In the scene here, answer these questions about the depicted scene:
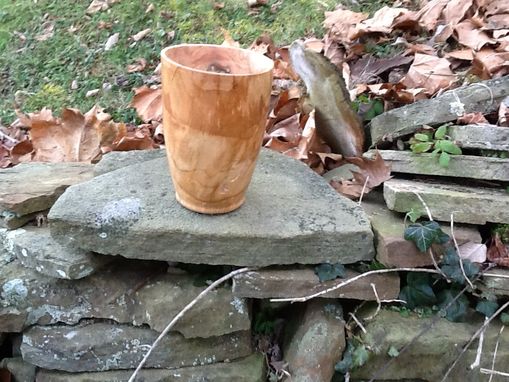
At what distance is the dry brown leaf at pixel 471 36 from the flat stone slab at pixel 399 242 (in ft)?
3.00

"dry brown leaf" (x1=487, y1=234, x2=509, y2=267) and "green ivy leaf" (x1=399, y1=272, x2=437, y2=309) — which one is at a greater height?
"dry brown leaf" (x1=487, y1=234, x2=509, y2=267)

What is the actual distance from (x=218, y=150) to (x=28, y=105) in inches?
74.0

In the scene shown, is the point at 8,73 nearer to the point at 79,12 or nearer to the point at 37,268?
the point at 79,12

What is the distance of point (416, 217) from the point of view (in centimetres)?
157

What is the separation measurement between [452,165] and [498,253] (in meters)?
0.26

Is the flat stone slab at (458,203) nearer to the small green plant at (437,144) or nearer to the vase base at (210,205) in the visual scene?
the small green plant at (437,144)

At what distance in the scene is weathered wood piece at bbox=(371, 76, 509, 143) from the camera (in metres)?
1.75

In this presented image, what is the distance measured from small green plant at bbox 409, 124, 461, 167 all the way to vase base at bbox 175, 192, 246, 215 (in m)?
0.52

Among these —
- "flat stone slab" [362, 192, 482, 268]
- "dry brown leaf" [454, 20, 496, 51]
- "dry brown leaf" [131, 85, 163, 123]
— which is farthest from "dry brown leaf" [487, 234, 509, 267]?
"dry brown leaf" [131, 85, 163, 123]

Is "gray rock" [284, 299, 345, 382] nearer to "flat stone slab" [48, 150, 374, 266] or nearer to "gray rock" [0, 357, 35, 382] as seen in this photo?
"flat stone slab" [48, 150, 374, 266]

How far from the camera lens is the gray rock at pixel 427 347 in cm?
158

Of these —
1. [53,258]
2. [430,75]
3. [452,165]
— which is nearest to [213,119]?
[53,258]

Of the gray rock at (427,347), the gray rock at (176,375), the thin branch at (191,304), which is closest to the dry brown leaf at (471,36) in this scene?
the gray rock at (427,347)

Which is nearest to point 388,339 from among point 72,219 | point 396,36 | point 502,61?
point 72,219
